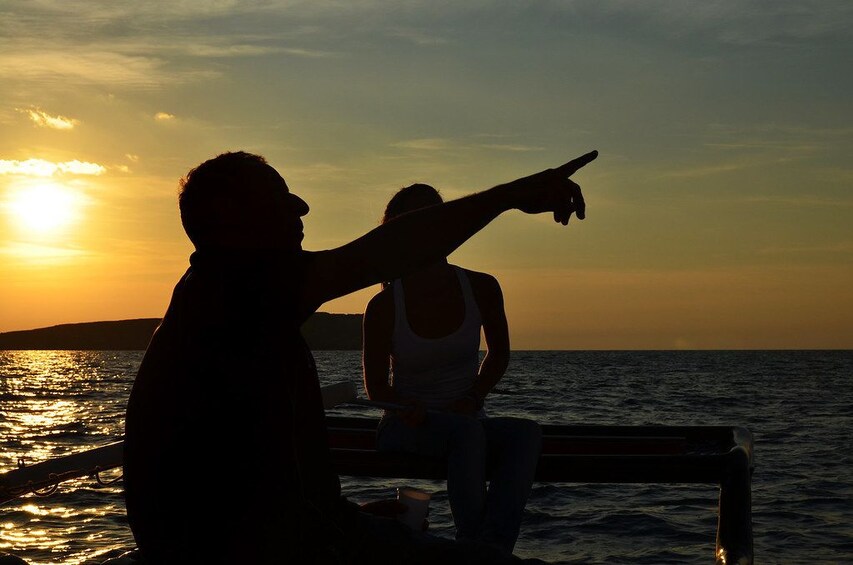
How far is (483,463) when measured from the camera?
450 centimetres

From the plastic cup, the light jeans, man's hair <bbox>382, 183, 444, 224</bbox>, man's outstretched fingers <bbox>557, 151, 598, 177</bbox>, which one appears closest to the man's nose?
man's outstretched fingers <bbox>557, 151, 598, 177</bbox>

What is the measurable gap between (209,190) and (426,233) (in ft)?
1.97

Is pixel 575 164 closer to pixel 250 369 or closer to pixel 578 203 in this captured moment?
pixel 578 203

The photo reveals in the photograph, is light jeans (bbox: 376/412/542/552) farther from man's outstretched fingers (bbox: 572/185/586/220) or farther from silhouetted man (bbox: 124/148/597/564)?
man's outstretched fingers (bbox: 572/185/586/220)

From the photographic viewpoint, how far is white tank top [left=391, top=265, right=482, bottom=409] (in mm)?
4984

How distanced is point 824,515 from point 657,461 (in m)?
9.45

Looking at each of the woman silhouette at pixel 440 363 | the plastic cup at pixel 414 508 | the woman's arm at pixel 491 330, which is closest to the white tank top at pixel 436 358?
the woman silhouette at pixel 440 363

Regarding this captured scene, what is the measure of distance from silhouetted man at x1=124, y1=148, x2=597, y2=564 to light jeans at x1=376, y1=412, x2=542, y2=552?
187 centimetres

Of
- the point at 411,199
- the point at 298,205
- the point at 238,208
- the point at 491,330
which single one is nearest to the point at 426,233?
the point at 298,205

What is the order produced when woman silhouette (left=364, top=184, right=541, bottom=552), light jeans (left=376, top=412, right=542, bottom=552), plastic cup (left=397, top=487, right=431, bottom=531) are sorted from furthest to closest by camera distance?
woman silhouette (left=364, top=184, right=541, bottom=552), light jeans (left=376, top=412, right=542, bottom=552), plastic cup (left=397, top=487, right=431, bottom=531)

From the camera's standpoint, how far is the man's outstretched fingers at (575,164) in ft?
8.31

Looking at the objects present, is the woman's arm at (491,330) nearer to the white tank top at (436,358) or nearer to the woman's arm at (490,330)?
the woman's arm at (490,330)

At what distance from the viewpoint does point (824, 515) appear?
42.1 ft

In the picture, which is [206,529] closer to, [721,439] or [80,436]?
[721,439]
